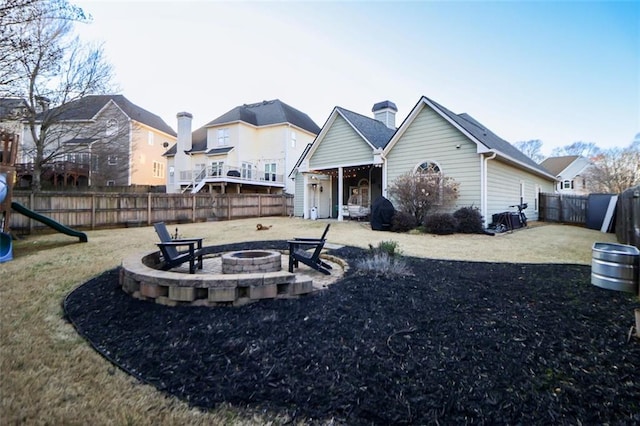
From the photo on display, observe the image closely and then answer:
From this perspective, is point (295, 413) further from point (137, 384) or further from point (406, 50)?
point (406, 50)

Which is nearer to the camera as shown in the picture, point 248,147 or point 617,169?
point 248,147

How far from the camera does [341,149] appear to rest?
1616 cm

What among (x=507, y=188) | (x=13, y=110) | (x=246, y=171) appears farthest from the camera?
(x=246, y=171)

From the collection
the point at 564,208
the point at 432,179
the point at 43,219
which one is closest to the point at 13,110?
the point at 43,219

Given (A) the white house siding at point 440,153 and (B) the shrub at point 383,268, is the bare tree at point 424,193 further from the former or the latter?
(B) the shrub at point 383,268

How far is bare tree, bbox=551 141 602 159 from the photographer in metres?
38.3

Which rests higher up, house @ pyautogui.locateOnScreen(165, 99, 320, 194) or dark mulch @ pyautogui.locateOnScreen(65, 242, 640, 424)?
house @ pyautogui.locateOnScreen(165, 99, 320, 194)

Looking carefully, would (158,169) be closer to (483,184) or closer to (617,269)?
(483,184)

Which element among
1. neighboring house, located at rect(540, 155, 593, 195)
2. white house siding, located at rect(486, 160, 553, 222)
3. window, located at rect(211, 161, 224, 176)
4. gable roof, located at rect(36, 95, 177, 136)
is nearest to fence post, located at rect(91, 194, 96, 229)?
gable roof, located at rect(36, 95, 177, 136)

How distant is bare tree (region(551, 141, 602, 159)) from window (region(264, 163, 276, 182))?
4121cm

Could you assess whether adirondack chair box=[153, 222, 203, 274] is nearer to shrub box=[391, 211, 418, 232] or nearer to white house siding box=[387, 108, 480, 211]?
shrub box=[391, 211, 418, 232]

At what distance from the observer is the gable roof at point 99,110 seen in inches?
550

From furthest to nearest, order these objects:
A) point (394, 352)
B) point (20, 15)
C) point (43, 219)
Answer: point (43, 219) < point (20, 15) < point (394, 352)

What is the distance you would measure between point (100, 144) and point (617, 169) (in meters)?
42.2
